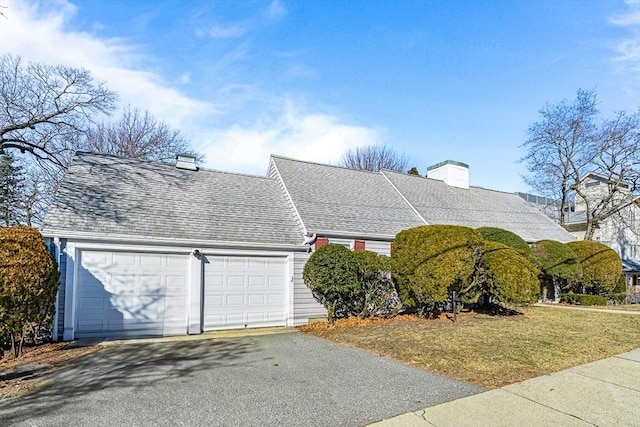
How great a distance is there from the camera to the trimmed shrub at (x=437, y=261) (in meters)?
9.97

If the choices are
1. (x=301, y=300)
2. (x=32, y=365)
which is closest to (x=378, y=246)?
(x=301, y=300)

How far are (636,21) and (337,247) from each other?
1068 cm

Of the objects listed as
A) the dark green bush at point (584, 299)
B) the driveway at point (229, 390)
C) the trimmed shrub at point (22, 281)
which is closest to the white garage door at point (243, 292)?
the driveway at point (229, 390)

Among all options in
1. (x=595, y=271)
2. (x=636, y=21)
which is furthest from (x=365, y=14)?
(x=595, y=271)

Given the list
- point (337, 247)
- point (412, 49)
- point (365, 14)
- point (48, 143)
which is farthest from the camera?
point (48, 143)

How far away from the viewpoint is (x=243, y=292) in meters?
10.2

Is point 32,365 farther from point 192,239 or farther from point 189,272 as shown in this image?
point 192,239

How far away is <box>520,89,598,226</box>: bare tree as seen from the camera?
931 inches

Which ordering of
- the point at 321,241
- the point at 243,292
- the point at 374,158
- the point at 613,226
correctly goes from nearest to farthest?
the point at 243,292 → the point at 321,241 → the point at 613,226 → the point at 374,158

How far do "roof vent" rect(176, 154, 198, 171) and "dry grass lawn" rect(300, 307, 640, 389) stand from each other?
21.4ft

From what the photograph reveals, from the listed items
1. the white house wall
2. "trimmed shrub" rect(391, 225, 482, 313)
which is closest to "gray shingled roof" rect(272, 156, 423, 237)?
the white house wall

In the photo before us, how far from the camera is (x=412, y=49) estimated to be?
12477 millimetres

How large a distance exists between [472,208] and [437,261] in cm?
823

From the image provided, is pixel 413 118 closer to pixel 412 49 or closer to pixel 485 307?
pixel 412 49
